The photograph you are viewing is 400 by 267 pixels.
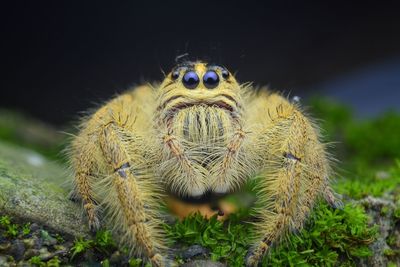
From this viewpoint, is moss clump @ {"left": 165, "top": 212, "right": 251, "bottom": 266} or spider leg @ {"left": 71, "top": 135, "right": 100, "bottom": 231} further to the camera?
spider leg @ {"left": 71, "top": 135, "right": 100, "bottom": 231}

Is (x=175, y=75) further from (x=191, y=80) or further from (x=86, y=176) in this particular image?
(x=86, y=176)

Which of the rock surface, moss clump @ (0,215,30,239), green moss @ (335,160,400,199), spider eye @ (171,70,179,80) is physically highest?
spider eye @ (171,70,179,80)

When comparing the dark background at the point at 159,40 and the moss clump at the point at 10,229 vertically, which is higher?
the dark background at the point at 159,40

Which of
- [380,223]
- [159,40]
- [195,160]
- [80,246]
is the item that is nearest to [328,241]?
[380,223]

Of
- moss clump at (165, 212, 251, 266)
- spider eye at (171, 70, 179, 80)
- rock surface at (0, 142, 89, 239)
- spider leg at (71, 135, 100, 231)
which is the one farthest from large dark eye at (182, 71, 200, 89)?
rock surface at (0, 142, 89, 239)

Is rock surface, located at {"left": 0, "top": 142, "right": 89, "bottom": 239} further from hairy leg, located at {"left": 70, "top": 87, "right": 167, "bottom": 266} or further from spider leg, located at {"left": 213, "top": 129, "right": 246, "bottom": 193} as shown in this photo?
spider leg, located at {"left": 213, "top": 129, "right": 246, "bottom": 193}

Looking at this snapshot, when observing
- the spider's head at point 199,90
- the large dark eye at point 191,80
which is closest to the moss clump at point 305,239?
the spider's head at point 199,90

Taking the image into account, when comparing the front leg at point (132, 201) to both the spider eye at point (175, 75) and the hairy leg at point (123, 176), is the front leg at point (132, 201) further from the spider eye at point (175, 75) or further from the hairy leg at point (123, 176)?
the spider eye at point (175, 75)

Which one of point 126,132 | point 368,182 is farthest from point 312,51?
point 126,132
